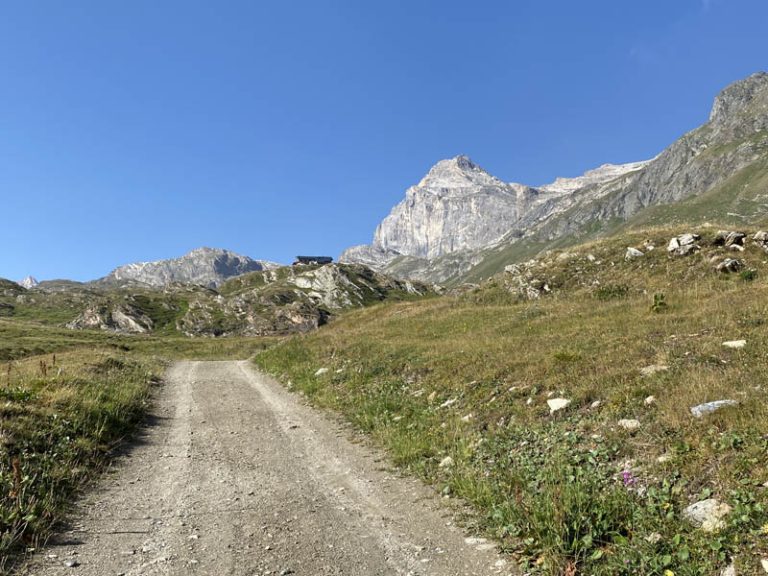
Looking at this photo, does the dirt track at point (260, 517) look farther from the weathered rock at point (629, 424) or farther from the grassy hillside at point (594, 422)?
the weathered rock at point (629, 424)

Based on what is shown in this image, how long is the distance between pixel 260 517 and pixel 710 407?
8.66 metres

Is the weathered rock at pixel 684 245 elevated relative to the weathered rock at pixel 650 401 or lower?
elevated

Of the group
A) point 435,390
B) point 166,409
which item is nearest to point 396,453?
point 435,390

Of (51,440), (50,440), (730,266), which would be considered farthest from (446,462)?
(730,266)

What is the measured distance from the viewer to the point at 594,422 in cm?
1025

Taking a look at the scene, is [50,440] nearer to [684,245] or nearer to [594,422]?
[594,422]

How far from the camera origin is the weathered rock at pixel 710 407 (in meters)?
8.72

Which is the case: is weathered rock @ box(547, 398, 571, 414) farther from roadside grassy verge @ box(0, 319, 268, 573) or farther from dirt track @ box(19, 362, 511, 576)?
roadside grassy verge @ box(0, 319, 268, 573)

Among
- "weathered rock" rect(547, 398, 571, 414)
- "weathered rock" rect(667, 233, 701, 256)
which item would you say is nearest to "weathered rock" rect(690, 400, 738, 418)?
"weathered rock" rect(547, 398, 571, 414)

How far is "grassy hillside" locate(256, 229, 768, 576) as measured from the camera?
259 inches

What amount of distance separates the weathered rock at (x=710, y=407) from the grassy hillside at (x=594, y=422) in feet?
0.53

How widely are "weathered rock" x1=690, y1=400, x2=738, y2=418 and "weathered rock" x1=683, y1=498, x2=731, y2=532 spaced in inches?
98.1

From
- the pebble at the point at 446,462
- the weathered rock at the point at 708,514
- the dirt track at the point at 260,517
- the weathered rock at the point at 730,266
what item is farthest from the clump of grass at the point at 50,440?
the weathered rock at the point at 730,266

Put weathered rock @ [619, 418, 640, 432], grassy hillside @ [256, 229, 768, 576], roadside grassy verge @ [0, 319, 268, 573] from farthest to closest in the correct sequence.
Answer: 1. weathered rock @ [619, 418, 640, 432]
2. roadside grassy verge @ [0, 319, 268, 573]
3. grassy hillside @ [256, 229, 768, 576]
